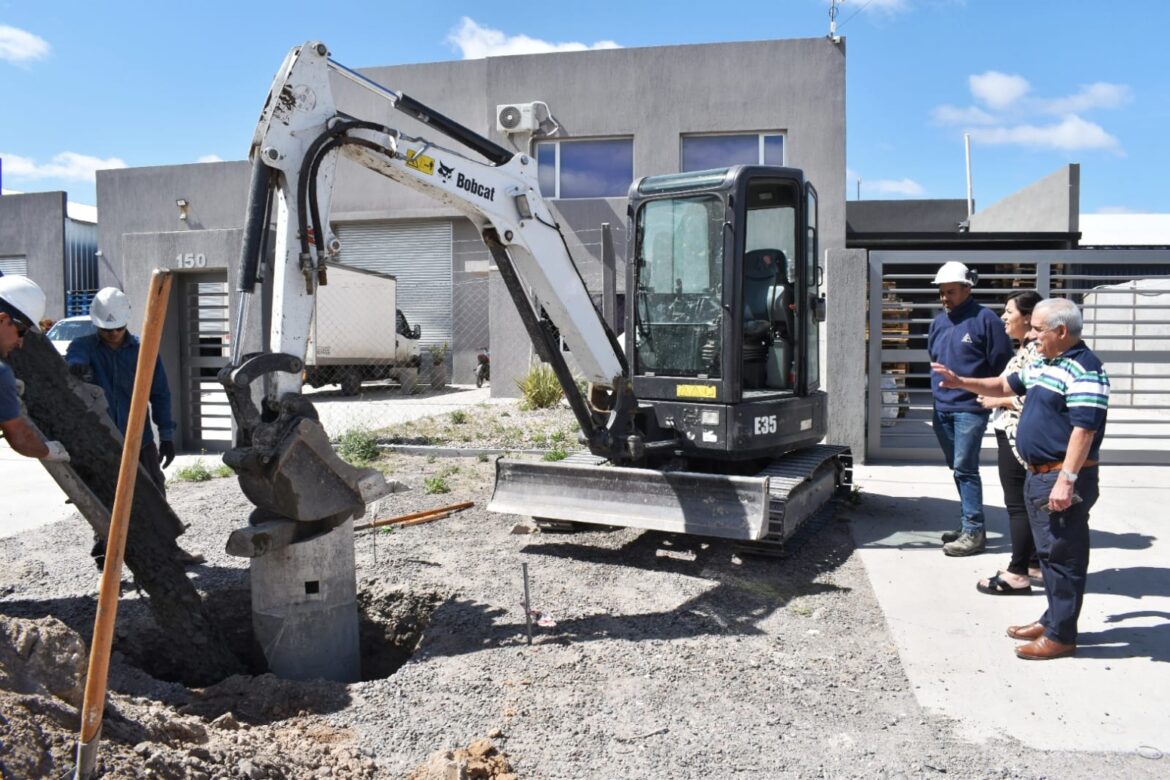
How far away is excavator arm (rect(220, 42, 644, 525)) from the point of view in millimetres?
4184

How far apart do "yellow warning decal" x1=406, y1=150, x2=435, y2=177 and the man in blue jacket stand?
3689mm

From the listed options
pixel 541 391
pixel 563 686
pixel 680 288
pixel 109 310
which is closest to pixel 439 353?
pixel 541 391

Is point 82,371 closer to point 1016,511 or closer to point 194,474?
point 194,474

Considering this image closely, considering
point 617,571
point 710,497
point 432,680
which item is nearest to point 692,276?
point 710,497

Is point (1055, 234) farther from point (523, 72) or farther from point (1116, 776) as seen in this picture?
point (1116, 776)

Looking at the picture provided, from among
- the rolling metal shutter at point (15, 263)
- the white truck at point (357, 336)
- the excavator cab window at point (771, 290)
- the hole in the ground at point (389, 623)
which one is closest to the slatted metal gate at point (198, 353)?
the hole in the ground at point (389, 623)

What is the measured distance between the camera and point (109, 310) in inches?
234

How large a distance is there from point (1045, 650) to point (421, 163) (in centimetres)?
424

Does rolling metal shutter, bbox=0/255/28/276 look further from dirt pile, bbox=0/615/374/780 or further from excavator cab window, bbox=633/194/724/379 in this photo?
dirt pile, bbox=0/615/374/780

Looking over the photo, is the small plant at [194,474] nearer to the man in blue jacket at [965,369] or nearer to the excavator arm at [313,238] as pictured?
the excavator arm at [313,238]

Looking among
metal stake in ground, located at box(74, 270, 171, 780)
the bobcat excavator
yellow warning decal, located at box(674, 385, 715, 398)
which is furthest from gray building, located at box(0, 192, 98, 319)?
metal stake in ground, located at box(74, 270, 171, 780)

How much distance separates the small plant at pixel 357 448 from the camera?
10.1 meters

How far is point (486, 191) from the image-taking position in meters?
5.44

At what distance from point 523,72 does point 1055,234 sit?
1077 cm
